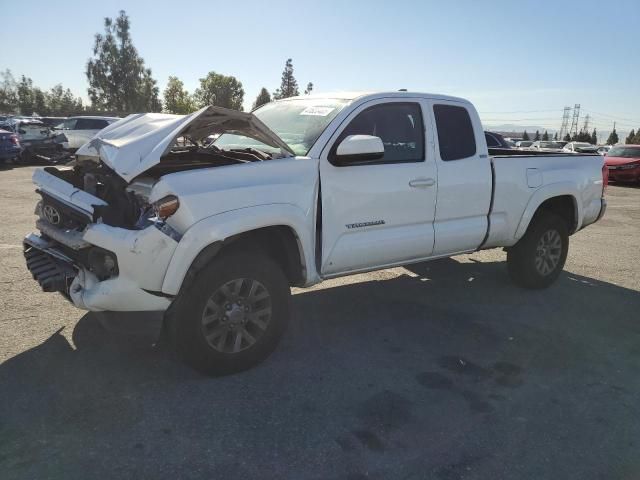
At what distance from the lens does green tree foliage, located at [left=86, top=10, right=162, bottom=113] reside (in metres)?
72.6

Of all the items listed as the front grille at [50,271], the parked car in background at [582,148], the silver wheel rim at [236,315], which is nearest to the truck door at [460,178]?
the silver wheel rim at [236,315]

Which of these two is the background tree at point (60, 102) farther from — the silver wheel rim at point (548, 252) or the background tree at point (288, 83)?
the silver wheel rim at point (548, 252)

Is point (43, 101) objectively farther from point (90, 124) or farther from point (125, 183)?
point (125, 183)

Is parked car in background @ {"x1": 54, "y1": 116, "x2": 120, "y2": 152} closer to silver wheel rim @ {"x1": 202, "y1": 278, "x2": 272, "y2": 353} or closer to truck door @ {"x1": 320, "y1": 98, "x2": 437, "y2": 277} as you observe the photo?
truck door @ {"x1": 320, "y1": 98, "x2": 437, "y2": 277}

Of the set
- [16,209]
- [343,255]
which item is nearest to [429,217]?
[343,255]

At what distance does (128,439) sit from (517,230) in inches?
167

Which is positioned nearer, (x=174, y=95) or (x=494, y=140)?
(x=494, y=140)

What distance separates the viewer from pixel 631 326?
5.03m

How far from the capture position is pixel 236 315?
3.60m

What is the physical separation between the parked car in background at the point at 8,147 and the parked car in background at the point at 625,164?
2049 centimetres

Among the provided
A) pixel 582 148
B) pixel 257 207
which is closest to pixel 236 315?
pixel 257 207

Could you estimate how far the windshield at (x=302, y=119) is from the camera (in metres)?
4.15

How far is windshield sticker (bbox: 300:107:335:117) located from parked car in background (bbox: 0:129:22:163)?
16286 mm

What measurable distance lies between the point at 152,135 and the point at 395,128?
2047 mm
